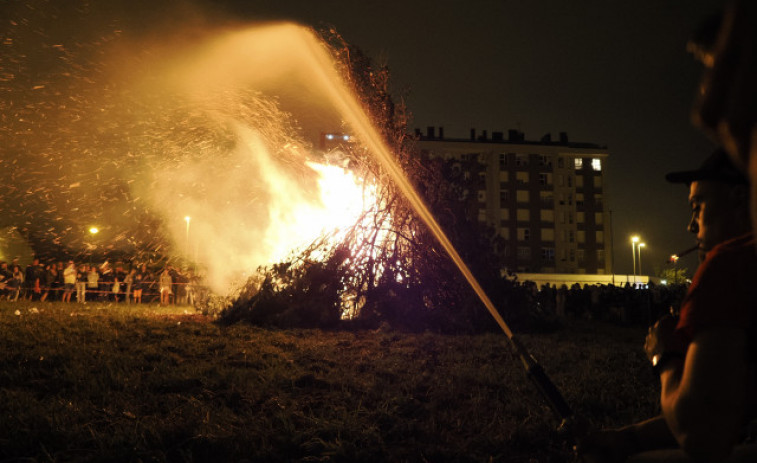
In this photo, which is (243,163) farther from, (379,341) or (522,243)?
(522,243)

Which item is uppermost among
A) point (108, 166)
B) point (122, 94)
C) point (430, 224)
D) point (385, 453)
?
point (122, 94)

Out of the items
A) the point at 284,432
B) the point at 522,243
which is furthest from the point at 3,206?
the point at 522,243

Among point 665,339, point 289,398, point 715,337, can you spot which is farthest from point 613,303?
point 715,337

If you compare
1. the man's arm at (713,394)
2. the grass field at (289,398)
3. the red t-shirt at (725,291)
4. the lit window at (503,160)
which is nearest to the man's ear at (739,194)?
the red t-shirt at (725,291)

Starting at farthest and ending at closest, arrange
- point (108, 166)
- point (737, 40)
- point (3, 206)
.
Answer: point (3, 206) < point (108, 166) < point (737, 40)

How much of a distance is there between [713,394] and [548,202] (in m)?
86.5

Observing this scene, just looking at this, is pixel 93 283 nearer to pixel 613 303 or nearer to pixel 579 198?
pixel 613 303

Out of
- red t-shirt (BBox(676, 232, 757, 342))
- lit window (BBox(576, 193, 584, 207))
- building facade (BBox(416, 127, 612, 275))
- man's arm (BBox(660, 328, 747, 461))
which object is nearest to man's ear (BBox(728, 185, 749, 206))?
red t-shirt (BBox(676, 232, 757, 342))

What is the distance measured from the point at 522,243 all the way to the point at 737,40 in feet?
275

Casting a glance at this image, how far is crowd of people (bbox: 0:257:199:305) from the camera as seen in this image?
2020 centimetres

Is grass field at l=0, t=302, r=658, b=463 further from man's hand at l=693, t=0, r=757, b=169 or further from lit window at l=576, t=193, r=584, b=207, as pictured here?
lit window at l=576, t=193, r=584, b=207

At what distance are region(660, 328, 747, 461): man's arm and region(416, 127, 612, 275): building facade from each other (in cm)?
7998

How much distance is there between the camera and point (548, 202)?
82.9 meters

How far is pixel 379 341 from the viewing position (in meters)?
9.82
